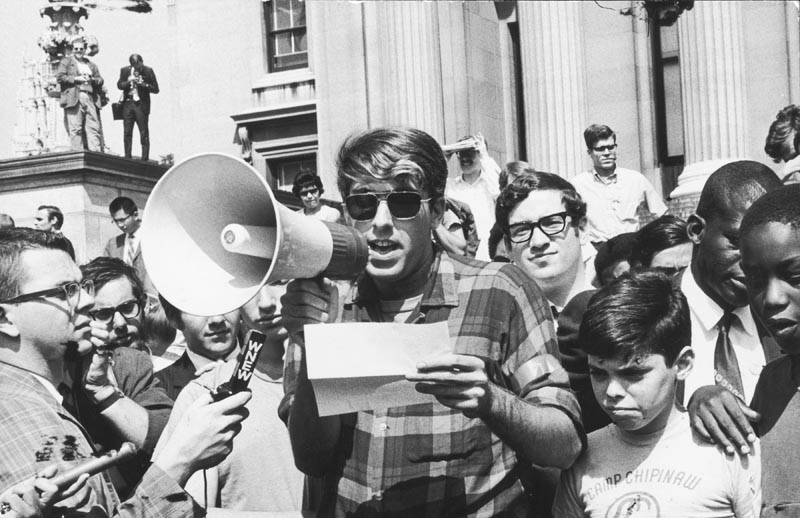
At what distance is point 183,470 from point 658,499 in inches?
→ 58.4

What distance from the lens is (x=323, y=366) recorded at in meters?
3.98

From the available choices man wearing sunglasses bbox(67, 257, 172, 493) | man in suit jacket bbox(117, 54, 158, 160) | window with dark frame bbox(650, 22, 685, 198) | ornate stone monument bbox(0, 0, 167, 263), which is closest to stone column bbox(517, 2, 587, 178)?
window with dark frame bbox(650, 22, 685, 198)

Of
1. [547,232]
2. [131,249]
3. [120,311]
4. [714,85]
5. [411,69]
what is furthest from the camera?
[411,69]

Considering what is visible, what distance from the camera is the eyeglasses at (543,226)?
6422 millimetres

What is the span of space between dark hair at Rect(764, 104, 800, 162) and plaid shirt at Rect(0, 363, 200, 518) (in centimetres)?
876

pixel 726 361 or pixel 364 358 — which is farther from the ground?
pixel 364 358

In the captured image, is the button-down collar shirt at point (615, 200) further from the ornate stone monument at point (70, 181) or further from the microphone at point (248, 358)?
the microphone at point (248, 358)

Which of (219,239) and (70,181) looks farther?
(70,181)

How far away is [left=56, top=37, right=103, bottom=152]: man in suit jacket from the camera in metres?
19.3

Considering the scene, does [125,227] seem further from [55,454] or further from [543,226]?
[55,454]

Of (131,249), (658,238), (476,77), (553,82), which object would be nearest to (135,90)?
(476,77)

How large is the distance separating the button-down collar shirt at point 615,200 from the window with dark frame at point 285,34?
18247mm

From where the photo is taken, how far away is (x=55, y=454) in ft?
14.4

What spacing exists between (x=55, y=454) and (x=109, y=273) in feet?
9.42
